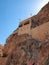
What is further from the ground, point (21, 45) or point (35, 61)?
point (21, 45)

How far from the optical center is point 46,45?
3241cm

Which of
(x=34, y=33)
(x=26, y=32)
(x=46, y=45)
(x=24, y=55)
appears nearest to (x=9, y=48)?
(x=26, y=32)

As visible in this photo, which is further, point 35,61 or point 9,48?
point 9,48

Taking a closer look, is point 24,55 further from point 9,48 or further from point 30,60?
point 9,48

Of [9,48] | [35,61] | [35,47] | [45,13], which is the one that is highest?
[45,13]

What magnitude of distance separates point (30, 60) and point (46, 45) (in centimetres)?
375

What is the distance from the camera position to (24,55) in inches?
1399

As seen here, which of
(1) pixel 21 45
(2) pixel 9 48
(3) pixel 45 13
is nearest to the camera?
(1) pixel 21 45

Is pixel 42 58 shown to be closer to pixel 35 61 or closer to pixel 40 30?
pixel 35 61

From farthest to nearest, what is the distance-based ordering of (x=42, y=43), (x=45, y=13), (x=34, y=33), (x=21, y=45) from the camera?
(x=45, y=13), (x=34, y=33), (x=21, y=45), (x=42, y=43)

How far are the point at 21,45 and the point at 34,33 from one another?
14.6ft

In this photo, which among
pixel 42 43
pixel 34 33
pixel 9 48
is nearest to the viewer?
pixel 42 43

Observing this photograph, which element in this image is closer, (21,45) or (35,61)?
(35,61)

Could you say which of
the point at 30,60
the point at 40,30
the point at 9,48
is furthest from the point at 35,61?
the point at 9,48
